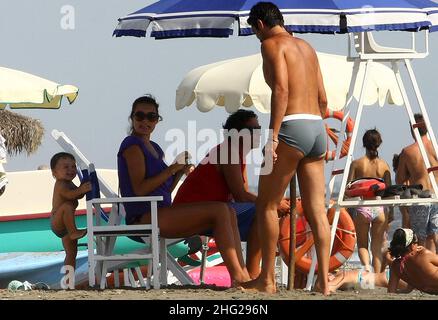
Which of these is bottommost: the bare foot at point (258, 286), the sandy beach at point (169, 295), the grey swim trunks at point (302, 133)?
the sandy beach at point (169, 295)

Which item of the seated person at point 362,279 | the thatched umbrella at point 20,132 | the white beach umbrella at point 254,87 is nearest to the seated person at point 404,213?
the white beach umbrella at point 254,87

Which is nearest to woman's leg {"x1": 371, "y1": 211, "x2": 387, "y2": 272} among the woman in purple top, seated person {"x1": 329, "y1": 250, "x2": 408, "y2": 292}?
seated person {"x1": 329, "y1": 250, "x2": 408, "y2": 292}

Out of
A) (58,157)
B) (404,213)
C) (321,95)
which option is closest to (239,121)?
(321,95)

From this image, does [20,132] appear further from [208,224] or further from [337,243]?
[208,224]

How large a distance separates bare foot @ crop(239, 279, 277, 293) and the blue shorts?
2.48 ft

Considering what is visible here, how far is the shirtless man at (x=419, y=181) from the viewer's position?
1296cm

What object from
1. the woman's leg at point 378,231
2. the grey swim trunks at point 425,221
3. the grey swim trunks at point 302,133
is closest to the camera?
the grey swim trunks at point 302,133

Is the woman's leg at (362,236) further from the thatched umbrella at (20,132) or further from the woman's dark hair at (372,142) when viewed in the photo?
the thatched umbrella at (20,132)

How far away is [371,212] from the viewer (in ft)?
44.5

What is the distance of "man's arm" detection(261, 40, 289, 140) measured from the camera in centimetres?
846

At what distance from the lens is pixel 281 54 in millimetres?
8555

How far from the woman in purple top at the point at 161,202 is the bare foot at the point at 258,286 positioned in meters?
0.21

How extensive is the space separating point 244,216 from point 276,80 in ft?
4.73
